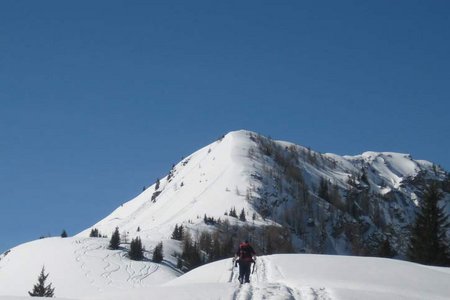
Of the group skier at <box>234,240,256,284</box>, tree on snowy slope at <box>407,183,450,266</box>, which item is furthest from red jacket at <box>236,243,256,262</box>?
tree on snowy slope at <box>407,183,450,266</box>

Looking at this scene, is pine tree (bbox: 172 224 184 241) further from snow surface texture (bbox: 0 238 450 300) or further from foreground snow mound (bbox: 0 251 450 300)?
foreground snow mound (bbox: 0 251 450 300)

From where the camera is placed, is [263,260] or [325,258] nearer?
[325,258]

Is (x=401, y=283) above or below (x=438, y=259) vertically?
below

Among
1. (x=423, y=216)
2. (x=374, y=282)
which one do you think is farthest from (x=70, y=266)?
(x=374, y=282)

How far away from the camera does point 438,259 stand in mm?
49000

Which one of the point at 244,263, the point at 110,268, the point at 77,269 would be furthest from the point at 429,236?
the point at 77,269

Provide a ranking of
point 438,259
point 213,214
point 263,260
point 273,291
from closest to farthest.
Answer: point 273,291 < point 263,260 < point 438,259 < point 213,214

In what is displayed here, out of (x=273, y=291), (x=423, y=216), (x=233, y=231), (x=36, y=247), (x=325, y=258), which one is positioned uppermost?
(x=233, y=231)

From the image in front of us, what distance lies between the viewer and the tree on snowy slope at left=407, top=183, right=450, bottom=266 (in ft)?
162

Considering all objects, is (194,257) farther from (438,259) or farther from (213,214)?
(213,214)

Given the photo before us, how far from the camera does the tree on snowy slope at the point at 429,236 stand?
49.3m

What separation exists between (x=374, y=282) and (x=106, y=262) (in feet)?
236

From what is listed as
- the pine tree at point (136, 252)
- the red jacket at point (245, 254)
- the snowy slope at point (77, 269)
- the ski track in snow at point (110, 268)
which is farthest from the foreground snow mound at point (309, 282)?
the pine tree at point (136, 252)

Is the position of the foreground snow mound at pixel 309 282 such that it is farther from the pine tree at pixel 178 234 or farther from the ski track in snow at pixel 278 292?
the pine tree at pixel 178 234
